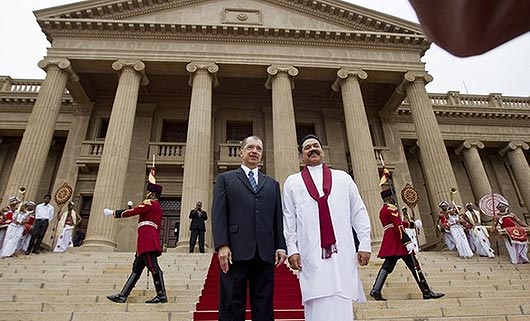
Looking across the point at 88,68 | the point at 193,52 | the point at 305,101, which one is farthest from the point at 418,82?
the point at 88,68

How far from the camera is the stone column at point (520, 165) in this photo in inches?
928

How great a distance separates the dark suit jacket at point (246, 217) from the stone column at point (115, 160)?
463 inches

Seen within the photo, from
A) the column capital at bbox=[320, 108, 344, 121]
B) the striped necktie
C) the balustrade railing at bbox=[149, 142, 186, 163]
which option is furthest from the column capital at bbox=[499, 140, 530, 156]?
the striped necktie

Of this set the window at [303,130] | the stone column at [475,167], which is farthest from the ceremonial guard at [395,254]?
the stone column at [475,167]

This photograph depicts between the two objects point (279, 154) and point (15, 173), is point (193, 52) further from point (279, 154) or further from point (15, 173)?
point (15, 173)

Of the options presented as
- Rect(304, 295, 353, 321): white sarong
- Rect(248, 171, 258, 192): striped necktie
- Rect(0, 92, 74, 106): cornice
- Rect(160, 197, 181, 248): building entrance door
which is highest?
Rect(0, 92, 74, 106): cornice

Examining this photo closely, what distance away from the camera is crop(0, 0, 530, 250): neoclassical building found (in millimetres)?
16641

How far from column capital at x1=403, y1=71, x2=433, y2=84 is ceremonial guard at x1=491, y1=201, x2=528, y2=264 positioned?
9.43 m

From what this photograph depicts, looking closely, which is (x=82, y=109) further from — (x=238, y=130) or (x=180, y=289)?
(x=180, y=289)

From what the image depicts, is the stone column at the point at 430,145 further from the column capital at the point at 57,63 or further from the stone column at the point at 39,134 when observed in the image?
the stone column at the point at 39,134

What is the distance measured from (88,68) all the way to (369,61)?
47.2ft

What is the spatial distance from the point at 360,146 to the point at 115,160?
1078 cm

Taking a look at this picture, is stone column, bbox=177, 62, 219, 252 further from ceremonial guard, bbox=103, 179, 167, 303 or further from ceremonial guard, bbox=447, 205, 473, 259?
ceremonial guard, bbox=447, 205, 473, 259

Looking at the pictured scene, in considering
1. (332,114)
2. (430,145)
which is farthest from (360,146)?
(332,114)
